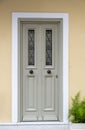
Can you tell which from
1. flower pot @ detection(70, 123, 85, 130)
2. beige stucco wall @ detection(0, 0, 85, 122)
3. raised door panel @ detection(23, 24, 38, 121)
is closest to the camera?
flower pot @ detection(70, 123, 85, 130)

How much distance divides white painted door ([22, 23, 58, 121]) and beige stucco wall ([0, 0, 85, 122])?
1.28 ft

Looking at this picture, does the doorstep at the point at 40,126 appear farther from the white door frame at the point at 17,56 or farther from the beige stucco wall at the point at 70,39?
the beige stucco wall at the point at 70,39

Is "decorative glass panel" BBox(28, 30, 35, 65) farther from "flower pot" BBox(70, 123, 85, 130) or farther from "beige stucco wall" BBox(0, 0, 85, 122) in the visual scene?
"flower pot" BBox(70, 123, 85, 130)

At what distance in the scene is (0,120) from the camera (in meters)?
7.46

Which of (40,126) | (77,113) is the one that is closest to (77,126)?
(77,113)

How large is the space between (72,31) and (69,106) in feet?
5.23

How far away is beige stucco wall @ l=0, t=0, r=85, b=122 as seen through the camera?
24.2 ft


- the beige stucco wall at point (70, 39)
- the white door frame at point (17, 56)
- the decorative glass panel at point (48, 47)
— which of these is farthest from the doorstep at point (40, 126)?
the decorative glass panel at point (48, 47)

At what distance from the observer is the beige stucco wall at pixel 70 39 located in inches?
291

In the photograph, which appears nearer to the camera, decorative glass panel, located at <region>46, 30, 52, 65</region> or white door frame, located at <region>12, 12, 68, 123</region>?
white door frame, located at <region>12, 12, 68, 123</region>

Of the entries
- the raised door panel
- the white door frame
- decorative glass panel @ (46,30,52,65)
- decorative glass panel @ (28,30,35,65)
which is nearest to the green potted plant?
the white door frame

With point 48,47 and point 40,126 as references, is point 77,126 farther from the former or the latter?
point 48,47

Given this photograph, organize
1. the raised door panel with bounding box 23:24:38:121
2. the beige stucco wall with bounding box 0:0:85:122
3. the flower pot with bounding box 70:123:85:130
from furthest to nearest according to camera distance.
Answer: the raised door panel with bounding box 23:24:38:121, the beige stucco wall with bounding box 0:0:85:122, the flower pot with bounding box 70:123:85:130

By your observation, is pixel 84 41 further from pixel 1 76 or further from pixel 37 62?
pixel 1 76
